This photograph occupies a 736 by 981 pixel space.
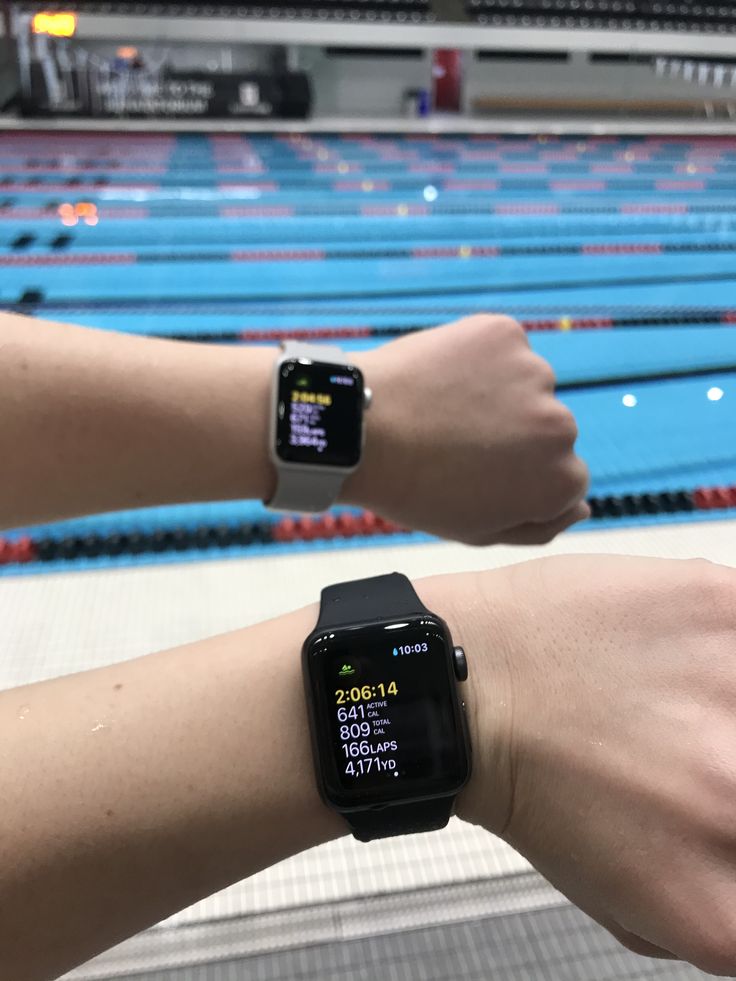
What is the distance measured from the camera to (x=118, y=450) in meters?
0.73

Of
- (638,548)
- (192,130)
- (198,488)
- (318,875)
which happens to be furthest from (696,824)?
(192,130)

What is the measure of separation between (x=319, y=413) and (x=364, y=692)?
388 mm

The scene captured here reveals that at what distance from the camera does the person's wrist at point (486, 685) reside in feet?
1.54

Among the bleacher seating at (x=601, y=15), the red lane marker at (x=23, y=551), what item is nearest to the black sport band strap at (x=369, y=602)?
the red lane marker at (x=23, y=551)

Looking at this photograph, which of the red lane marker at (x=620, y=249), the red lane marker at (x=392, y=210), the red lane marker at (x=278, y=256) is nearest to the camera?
the red lane marker at (x=278, y=256)

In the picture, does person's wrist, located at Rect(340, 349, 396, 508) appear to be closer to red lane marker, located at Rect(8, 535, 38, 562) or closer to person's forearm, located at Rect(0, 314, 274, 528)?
person's forearm, located at Rect(0, 314, 274, 528)

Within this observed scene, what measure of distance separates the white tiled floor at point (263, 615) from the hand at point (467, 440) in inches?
12.8

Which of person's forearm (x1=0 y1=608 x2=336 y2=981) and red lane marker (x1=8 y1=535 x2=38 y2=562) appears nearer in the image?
person's forearm (x1=0 y1=608 x2=336 y2=981)

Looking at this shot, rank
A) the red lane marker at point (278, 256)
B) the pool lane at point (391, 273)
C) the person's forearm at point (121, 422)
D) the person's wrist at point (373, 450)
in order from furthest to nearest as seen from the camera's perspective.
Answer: the red lane marker at point (278, 256), the pool lane at point (391, 273), the person's wrist at point (373, 450), the person's forearm at point (121, 422)

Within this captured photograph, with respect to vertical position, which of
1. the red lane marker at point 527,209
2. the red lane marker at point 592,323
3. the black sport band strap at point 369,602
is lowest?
the red lane marker at point 592,323

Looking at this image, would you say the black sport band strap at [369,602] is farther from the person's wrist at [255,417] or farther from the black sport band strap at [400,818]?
the person's wrist at [255,417]

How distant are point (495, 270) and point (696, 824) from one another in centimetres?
252

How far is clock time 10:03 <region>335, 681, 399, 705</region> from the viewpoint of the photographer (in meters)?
0.45

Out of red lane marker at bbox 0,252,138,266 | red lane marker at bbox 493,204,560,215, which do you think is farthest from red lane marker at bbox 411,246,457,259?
red lane marker at bbox 0,252,138,266
